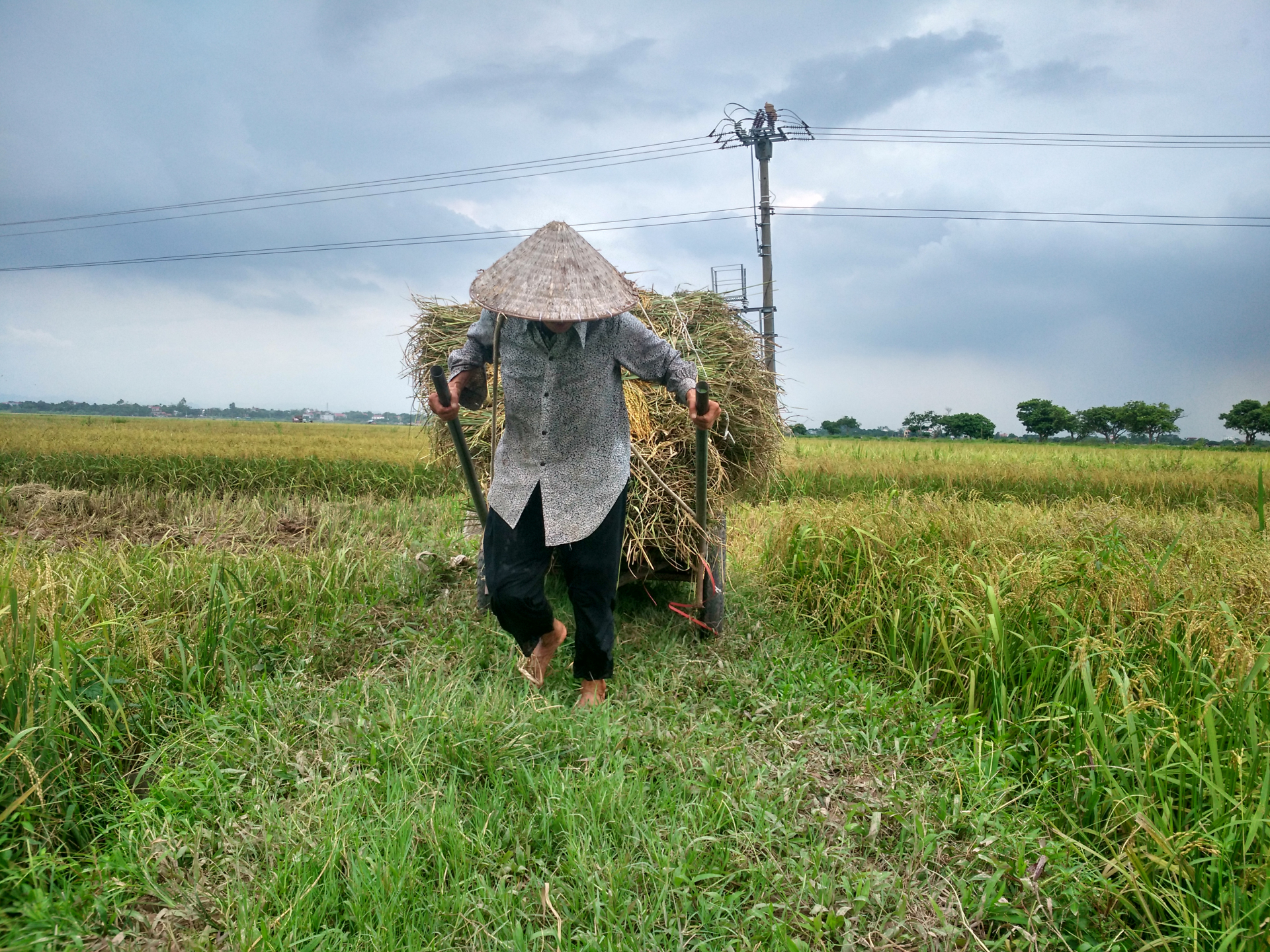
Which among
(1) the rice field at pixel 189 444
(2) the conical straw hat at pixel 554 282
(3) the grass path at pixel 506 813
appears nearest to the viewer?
(3) the grass path at pixel 506 813

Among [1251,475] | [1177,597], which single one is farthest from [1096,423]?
[1177,597]

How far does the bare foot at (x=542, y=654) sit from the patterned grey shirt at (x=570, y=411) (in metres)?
0.55

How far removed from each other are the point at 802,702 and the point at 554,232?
2.09 metres

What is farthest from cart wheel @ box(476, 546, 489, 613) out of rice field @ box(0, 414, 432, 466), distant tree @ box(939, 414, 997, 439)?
distant tree @ box(939, 414, 997, 439)

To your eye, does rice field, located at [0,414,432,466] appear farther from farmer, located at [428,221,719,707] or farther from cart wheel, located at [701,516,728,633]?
farmer, located at [428,221,719,707]

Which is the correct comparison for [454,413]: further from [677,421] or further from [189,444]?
[189,444]

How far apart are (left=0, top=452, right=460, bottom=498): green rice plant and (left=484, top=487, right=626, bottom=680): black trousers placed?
6269mm

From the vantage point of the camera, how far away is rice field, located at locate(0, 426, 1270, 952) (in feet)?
5.82

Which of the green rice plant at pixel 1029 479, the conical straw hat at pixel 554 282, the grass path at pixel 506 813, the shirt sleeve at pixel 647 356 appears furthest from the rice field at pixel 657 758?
the green rice plant at pixel 1029 479

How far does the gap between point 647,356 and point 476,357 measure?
701 mm

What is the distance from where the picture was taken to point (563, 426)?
2705mm

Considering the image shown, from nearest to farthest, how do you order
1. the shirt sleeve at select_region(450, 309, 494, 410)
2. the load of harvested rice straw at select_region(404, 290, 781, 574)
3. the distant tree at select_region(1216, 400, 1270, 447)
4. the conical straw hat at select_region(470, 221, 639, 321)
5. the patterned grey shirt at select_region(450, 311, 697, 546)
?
the conical straw hat at select_region(470, 221, 639, 321), the patterned grey shirt at select_region(450, 311, 697, 546), the shirt sleeve at select_region(450, 309, 494, 410), the load of harvested rice straw at select_region(404, 290, 781, 574), the distant tree at select_region(1216, 400, 1270, 447)

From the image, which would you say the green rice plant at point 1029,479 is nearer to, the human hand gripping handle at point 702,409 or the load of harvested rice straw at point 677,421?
the load of harvested rice straw at point 677,421

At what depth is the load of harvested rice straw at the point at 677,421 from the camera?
330 cm
